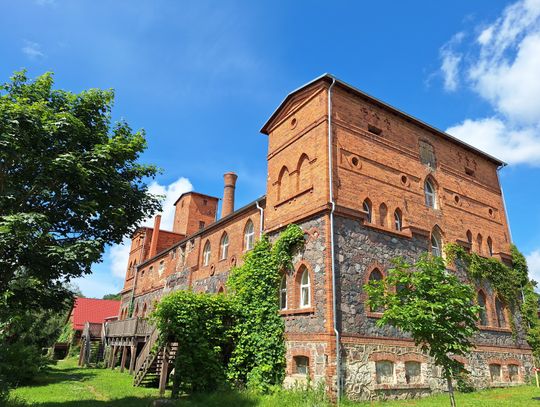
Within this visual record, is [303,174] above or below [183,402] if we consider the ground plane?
above

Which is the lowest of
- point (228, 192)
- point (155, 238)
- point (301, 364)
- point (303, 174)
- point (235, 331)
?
point (301, 364)

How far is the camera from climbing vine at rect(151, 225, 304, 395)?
13.7 metres

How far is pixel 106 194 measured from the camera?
11.3m

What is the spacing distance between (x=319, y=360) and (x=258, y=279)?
161 inches

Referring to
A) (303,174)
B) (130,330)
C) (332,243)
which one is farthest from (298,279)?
(130,330)

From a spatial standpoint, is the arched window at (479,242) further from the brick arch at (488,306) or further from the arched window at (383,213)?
the arched window at (383,213)

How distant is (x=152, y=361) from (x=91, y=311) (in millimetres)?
32478

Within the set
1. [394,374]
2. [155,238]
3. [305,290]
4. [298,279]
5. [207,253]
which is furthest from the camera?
[155,238]

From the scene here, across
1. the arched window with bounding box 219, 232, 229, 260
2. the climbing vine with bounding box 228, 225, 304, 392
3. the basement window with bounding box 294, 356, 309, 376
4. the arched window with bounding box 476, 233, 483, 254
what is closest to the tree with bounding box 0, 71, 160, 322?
the climbing vine with bounding box 228, 225, 304, 392

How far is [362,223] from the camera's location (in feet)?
46.2

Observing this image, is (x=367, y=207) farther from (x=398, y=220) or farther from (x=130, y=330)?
(x=130, y=330)

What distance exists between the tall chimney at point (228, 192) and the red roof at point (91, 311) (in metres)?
21.9

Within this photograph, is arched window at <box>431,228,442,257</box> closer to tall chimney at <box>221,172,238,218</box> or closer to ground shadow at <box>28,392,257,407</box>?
ground shadow at <box>28,392,257,407</box>

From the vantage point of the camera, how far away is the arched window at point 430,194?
1745 cm
